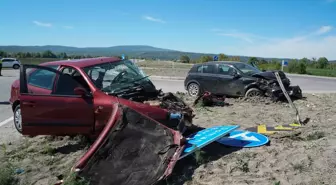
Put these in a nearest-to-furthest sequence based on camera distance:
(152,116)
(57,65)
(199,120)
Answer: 1. (152,116)
2. (57,65)
3. (199,120)

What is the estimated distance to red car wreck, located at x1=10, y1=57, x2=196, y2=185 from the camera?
4383 mm

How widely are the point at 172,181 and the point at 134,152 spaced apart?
68 centimetres

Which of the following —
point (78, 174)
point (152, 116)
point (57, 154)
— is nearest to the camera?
point (78, 174)

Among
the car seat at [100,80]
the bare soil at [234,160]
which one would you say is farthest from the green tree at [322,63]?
the car seat at [100,80]

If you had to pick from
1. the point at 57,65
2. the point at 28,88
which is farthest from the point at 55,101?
the point at 57,65

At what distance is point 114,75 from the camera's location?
6348 millimetres

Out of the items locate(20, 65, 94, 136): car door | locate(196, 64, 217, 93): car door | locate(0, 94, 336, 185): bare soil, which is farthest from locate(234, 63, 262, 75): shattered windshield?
locate(20, 65, 94, 136): car door

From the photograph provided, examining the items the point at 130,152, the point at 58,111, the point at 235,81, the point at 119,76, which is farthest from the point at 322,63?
the point at 130,152

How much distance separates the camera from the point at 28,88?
5895 mm

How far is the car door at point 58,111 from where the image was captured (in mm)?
5555

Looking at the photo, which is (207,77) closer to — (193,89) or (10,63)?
(193,89)

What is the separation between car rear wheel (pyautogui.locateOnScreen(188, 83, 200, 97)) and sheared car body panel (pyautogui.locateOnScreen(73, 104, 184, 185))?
9039 millimetres

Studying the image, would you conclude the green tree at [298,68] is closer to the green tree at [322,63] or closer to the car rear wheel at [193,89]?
the green tree at [322,63]

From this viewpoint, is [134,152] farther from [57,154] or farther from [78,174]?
[57,154]
